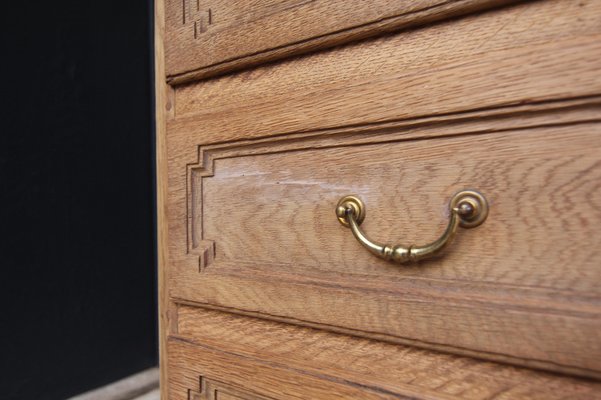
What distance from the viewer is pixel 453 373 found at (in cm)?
27

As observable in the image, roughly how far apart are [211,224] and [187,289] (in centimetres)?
6

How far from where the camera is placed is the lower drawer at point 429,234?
0.23 metres

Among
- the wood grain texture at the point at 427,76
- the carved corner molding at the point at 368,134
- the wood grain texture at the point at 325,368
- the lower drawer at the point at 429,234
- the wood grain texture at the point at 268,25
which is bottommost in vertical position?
the wood grain texture at the point at 325,368

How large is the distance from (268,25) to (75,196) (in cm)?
75

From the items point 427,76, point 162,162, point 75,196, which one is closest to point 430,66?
point 427,76

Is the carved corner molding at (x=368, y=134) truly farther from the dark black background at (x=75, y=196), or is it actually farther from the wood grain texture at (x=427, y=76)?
the dark black background at (x=75, y=196)

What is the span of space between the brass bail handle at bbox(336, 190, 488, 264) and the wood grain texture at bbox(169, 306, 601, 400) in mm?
62

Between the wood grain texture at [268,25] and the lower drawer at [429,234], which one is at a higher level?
the wood grain texture at [268,25]

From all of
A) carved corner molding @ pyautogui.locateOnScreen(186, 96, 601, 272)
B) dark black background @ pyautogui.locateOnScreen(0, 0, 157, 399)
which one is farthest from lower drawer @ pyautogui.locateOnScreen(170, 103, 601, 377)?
dark black background @ pyautogui.locateOnScreen(0, 0, 157, 399)

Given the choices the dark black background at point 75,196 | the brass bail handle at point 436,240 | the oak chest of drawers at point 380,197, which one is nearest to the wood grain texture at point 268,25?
the oak chest of drawers at point 380,197

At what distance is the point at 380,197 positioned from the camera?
0.29 m

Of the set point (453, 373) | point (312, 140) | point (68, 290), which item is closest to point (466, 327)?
point (453, 373)

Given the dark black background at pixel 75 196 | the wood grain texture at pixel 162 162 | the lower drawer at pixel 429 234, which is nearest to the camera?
the lower drawer at pixel 429 234

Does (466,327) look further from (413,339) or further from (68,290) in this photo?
(68,290)
